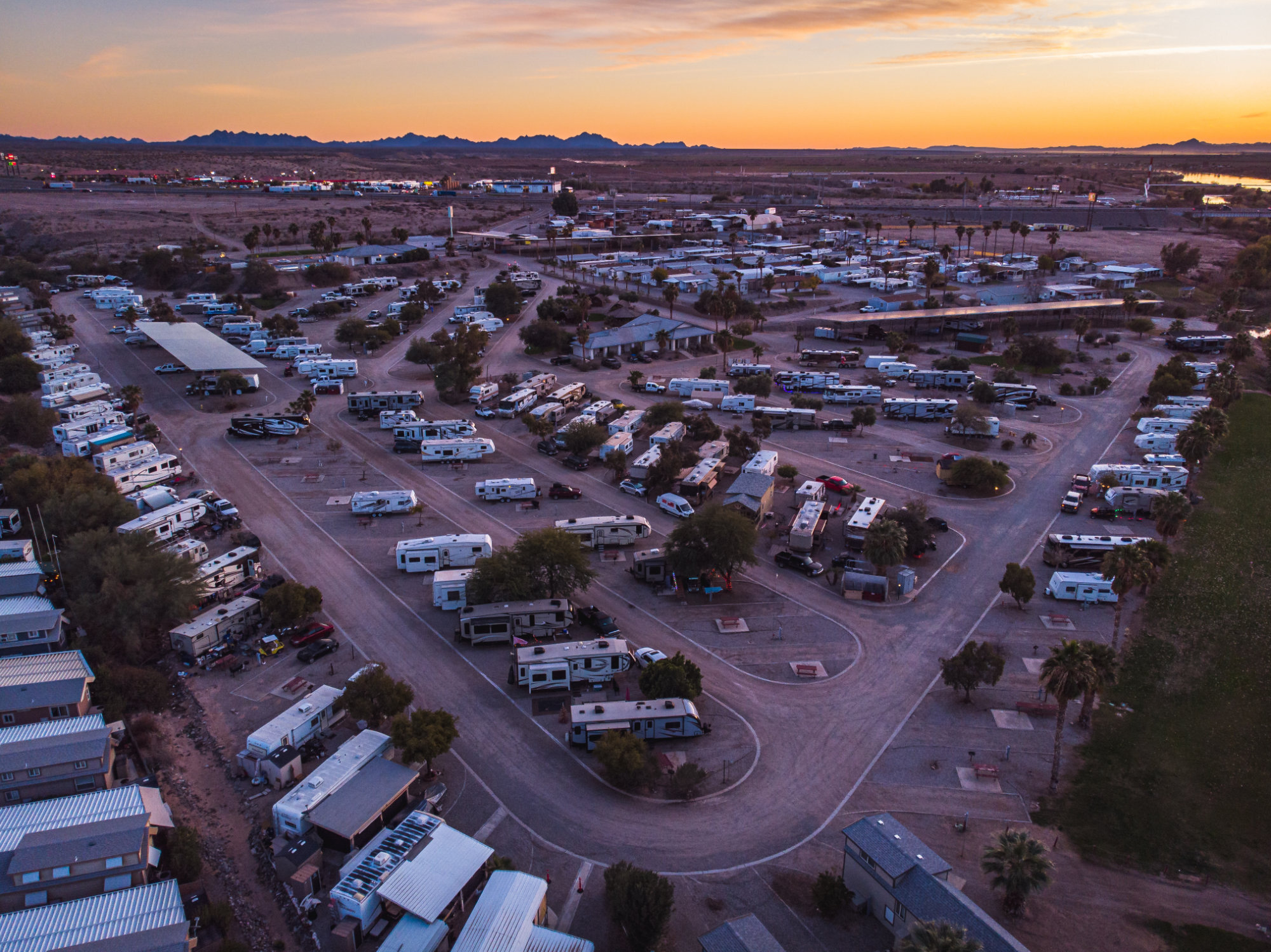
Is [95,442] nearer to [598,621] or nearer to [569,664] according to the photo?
[598,621]

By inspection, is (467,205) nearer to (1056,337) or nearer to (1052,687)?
(1056,337)

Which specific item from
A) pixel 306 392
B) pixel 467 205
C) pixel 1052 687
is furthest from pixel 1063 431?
pixel 467 205

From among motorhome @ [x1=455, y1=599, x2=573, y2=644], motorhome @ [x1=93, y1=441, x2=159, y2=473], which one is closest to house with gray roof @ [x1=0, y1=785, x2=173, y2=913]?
motorhome @ [x1=455, y1=599, x2=573, y2=644]

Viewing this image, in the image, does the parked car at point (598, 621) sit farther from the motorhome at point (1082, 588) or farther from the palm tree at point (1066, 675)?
the motorhome at point (1082, 588)

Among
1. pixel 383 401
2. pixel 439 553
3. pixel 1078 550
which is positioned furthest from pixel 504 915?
pixel 383 401

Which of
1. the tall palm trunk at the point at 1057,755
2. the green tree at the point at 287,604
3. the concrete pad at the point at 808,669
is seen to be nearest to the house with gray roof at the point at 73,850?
the green tree at the point at 287,604

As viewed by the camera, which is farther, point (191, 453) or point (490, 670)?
point (191, 453)

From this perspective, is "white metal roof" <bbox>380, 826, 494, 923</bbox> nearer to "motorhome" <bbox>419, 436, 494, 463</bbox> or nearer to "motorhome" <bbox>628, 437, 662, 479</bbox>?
"motorhome" <bbox>628, 437, 662, 479</bbox>
